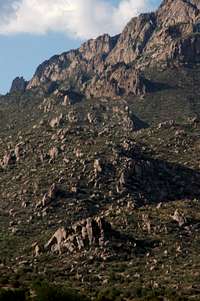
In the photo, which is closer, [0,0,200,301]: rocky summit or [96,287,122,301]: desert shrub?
[96,287,122,301]: desert shrub

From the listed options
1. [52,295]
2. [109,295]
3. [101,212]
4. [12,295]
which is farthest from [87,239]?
[12,295]

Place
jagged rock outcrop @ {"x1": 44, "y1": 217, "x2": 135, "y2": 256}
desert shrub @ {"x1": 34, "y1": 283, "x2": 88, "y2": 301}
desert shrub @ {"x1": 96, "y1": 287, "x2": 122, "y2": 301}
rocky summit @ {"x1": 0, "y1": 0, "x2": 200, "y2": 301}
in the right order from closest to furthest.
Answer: desert shrub @ {"x1": 34, "y1": 283, "x2": 88, "y2": 301}
desert shrub @ {"x1": 96, "y1": 287, "x2": 122, "y2": 301}
rocky summit @ {"x1": 0, "y1": 0, "x2": 200, "y2": 301}
jagged rock outcrop @ {"x1": 44, "y1": 217, "x2": 135, "y2": 256}

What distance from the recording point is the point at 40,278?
93750 mm

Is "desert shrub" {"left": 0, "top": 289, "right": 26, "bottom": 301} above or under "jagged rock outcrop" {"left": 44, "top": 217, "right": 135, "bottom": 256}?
under

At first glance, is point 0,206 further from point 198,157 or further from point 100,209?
point 198,157

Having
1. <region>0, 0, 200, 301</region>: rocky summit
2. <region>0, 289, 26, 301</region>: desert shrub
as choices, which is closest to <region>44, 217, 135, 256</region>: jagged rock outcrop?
<region>0, 0, 200, 301</region>: rocky summit

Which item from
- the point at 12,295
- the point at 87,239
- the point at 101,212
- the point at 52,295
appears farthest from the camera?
the point at 101,212

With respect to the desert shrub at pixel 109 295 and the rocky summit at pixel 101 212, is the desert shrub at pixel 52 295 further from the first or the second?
the desert shrub at pixel 109 295

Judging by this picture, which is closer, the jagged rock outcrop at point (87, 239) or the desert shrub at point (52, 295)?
the desert shrub at point (52, 295)

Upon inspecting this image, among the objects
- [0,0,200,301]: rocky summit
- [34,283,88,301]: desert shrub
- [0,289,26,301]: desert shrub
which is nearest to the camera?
[0,289,26,301]: desert shrub

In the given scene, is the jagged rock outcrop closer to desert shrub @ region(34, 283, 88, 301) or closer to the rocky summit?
the rocky summit

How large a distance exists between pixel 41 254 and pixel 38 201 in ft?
88.3

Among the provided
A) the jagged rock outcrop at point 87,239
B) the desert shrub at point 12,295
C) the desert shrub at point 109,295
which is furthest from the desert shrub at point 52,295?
the jagged rock outcrop at point 87,239

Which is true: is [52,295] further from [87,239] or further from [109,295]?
[87,239]
